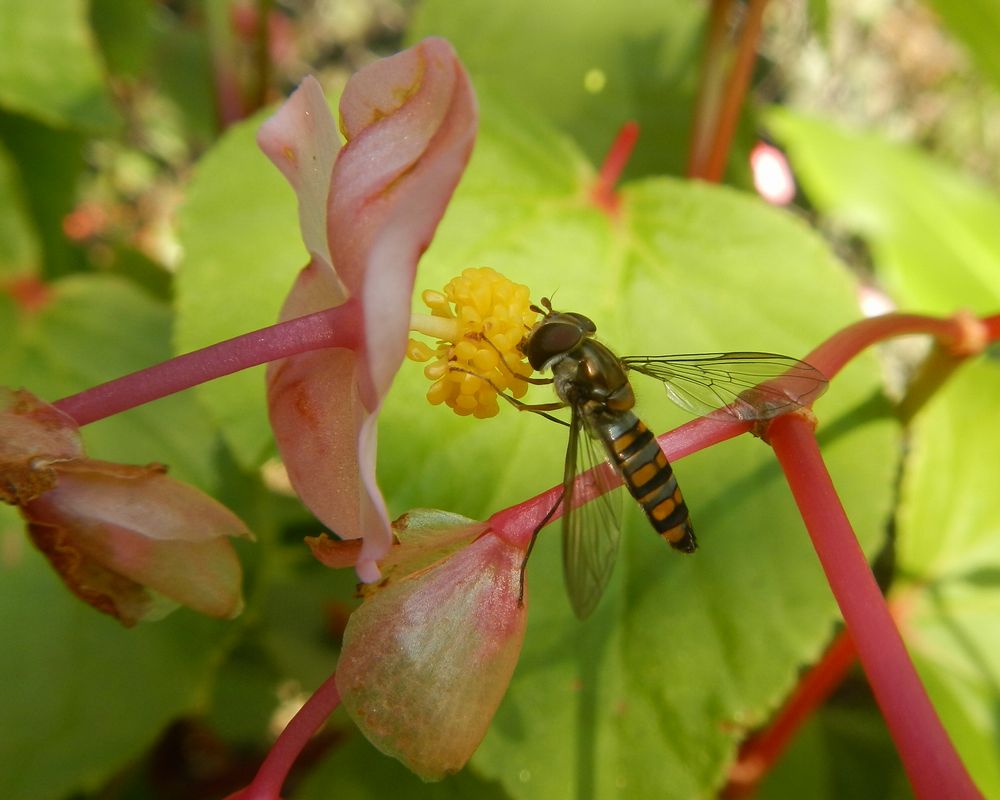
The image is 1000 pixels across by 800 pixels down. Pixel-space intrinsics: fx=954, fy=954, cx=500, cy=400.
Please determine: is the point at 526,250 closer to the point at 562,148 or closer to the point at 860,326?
the point at 562,148

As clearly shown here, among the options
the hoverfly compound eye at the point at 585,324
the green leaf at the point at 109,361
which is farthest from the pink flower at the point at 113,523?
the green leaf at the point at 109,361

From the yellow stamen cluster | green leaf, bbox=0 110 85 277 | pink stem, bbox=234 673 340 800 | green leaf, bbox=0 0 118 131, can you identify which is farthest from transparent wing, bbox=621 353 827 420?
green leaf, bbox=0 110 85 277

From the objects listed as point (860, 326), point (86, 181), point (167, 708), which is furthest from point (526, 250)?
point (86, 181)

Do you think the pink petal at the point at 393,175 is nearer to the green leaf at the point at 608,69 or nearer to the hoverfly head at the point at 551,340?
the hoverfly head at the point at 551,340

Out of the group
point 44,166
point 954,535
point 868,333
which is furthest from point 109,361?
point 954,535

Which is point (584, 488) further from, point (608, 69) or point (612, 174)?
point (608, 69)
